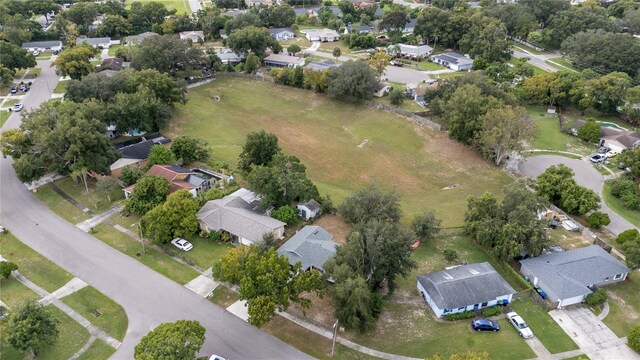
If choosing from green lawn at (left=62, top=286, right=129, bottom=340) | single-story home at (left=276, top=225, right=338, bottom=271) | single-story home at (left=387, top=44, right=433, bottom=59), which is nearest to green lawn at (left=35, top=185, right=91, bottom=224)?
green lawn at (left=62, top=286, right=129, bottom=340)

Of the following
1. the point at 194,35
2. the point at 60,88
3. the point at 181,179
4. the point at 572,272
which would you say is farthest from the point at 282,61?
the point at 572,272

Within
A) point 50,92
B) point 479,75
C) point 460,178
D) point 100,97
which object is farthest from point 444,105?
point 50,92

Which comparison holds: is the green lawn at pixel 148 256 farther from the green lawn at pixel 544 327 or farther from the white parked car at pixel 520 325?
the green lawn at pixel 544 327

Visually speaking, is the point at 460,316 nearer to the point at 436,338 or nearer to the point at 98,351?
the point at 436,338

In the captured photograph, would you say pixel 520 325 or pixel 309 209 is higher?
pixel 309 209

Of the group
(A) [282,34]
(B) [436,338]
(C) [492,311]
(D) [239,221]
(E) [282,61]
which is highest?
(A) [282,34]

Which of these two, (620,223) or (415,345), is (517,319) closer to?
(415,345)

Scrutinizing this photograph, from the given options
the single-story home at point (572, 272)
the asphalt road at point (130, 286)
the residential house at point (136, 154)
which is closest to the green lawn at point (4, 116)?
the asphalt road at point (130, 286)
